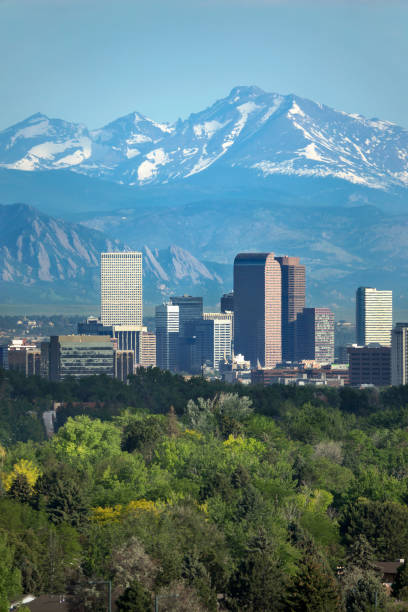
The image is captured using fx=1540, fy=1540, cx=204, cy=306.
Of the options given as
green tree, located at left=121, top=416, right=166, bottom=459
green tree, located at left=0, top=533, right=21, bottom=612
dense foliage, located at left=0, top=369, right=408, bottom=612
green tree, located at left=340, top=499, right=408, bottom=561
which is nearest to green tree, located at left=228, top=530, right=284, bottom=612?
dense foliage, located at left=0, top=369, right=408, bottom=612

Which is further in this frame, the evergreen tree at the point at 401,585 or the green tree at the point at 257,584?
the green tree at the point at 257,584

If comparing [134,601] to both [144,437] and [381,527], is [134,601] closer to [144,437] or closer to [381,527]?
[381,527]

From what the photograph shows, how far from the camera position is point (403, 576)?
77.0 m

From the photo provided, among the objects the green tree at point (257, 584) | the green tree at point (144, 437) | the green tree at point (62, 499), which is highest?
the green tree at point (144, 437)

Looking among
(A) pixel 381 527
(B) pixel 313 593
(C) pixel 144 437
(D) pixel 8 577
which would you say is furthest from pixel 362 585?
(C) pixel 144 437

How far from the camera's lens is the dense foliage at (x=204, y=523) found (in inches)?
2985

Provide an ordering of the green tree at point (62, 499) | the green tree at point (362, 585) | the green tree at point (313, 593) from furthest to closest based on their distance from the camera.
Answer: the green tree at point (62, 499) < the green tree at point (362, 585) < the green tree at point (313, 593)

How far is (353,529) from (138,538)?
→ 17412 mm

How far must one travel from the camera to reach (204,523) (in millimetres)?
89812

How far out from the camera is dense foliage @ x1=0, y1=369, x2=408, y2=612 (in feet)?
249

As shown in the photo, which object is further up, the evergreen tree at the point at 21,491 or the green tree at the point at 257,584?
the evergreen tree at the point at 21,491

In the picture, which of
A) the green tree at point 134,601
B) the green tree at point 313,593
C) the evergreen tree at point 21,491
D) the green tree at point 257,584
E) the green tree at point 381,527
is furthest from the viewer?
the evergreen tree at point 21,491

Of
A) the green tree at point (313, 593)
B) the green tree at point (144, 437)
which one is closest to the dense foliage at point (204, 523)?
the green tree at point (313, 593)

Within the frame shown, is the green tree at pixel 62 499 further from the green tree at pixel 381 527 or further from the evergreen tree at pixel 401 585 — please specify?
the evergreen tree at pixel 401 585
